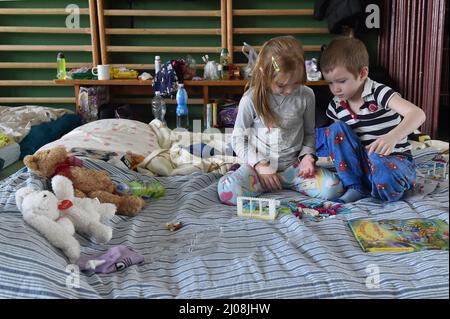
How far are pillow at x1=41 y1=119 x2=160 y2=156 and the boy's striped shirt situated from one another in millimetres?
742

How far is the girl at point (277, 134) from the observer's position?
134 cm

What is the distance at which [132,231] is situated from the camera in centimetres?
113

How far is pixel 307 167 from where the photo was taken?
140cm

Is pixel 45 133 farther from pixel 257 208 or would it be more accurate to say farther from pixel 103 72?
pixel 257 208

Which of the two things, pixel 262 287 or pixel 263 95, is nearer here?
pixel 262 287

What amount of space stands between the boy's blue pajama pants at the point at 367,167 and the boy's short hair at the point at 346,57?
0.15 metres

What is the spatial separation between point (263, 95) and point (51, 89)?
6.55 ft

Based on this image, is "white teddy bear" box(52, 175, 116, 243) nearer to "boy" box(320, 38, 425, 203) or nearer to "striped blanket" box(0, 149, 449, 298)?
"striped blanket" box(0, 149, 449, 298)

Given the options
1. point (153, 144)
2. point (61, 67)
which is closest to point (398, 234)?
point (153, 144)

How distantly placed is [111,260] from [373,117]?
77 centimetres

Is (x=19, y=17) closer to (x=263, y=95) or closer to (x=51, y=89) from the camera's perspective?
(x=51, y=89)

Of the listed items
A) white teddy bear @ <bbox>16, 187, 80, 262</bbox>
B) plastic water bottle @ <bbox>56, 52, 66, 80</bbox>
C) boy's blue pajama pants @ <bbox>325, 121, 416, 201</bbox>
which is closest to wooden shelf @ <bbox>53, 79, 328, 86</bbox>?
plastic water bottle @ <bbox>56, 52, 66, 80</bbox>

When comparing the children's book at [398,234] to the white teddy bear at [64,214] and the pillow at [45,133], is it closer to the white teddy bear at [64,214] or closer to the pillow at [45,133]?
the white teddy bear at [64,214]
